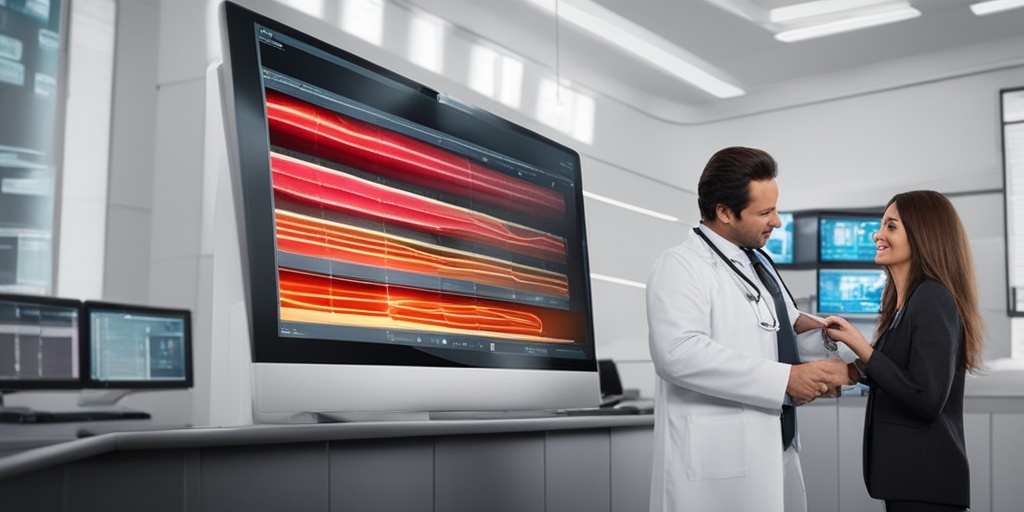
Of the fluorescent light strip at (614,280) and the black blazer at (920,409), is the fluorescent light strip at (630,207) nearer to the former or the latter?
the fluorescent light strip at (614,280)

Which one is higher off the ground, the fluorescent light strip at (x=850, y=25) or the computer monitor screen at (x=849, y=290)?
the fluorescent light strip at (x=850, y=25)

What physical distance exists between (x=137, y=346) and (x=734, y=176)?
3342 millimetres

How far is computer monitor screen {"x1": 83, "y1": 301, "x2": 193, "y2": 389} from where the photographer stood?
159 inches

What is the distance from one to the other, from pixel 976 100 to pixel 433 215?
6.12m

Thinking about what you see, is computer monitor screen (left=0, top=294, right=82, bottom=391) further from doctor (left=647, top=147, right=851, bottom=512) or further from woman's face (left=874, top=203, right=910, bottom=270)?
woman's face (left=874, top=203, right=910, bottom=270)

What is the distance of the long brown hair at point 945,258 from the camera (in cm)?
221

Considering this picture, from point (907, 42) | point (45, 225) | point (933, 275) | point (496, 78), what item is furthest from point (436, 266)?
point (907, 42)

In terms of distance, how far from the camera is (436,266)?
200 centimetres

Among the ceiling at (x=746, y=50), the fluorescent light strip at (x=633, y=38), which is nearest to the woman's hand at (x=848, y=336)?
the ceiling at (x=746, y=50)

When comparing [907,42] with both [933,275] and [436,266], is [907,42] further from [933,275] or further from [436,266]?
[436,266]

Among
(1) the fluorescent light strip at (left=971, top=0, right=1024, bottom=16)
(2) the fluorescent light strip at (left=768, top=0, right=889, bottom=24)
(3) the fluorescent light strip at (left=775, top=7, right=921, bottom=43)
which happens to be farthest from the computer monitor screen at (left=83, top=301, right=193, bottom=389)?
(1) the fluorescent light strip at (left=971, top=0, right=1024, bottom=16)

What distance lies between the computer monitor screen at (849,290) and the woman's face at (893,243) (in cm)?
391

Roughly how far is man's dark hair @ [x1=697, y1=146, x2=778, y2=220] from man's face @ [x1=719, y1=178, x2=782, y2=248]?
0.5 inches

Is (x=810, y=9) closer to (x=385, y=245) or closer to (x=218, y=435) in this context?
(x=385, y=245)
